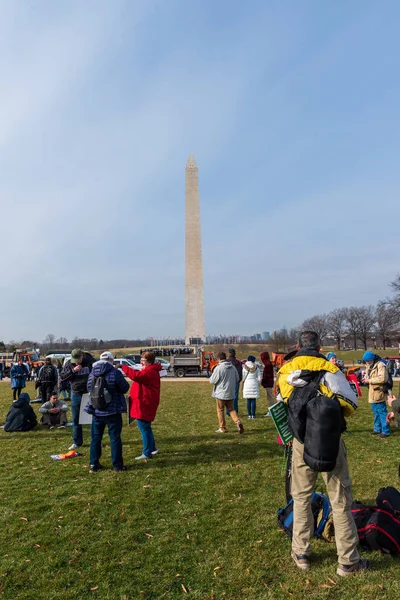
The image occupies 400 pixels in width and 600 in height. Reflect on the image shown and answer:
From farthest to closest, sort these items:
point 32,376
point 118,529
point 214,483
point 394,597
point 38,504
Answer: point 32,376 → point 214,483 → point 38,504 → point 118,529 → point 394,597

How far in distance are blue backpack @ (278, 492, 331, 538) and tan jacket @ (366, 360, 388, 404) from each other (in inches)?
200

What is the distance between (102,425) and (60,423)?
15.1 feet

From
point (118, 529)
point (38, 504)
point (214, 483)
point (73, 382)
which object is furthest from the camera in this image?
point (73, 382)

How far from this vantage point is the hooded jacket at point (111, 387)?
6.39 meters

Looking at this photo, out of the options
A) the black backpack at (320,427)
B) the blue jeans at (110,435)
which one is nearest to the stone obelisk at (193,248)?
the blue jeans at (110,435)

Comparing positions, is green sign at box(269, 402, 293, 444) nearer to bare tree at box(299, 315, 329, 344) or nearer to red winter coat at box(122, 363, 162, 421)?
red winter coat at box(122, 363, 162, 421)

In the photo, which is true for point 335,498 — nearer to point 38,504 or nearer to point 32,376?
point 38,504

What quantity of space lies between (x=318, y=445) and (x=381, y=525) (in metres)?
1.27

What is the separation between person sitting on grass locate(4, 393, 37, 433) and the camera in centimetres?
A: 993

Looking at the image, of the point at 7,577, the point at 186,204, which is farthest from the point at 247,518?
the point at 186,204

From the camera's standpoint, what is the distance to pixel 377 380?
8781 mm

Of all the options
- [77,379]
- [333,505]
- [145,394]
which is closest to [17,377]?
[77,379]

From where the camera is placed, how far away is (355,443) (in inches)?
324

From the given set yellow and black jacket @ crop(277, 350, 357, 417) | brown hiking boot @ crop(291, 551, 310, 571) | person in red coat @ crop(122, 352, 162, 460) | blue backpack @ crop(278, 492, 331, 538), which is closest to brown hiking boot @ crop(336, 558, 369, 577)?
brown hiking boot @ crop(291, 551, 310, 571)
